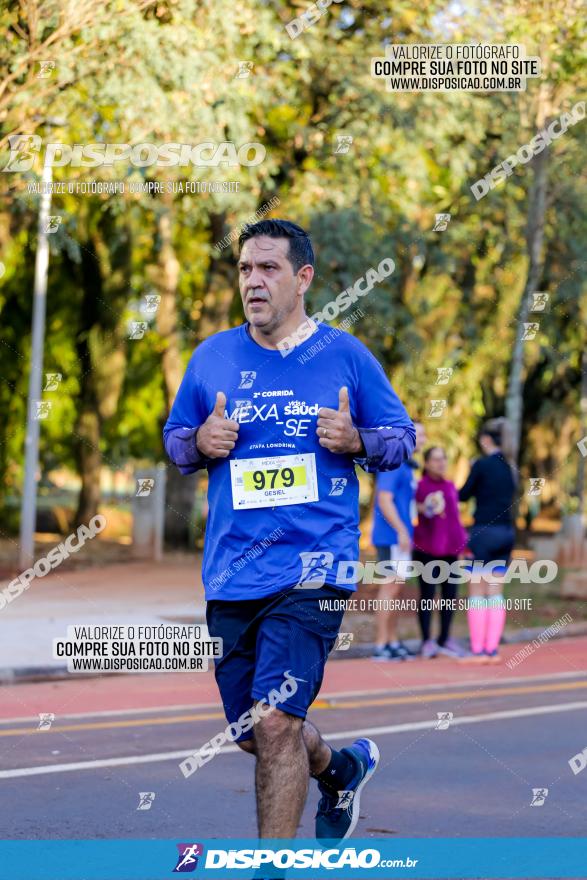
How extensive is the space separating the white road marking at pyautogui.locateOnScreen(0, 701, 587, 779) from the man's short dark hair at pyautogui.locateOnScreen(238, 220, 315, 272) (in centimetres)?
313

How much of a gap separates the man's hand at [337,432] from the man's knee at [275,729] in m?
0.83

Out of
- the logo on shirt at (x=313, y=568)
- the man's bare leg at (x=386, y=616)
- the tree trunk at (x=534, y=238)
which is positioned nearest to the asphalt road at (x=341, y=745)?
the man's bare leg at (x=386, y=616)

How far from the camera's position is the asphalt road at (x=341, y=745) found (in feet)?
21.2

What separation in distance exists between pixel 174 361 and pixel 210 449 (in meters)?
18.9

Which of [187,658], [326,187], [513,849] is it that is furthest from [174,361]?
[513,849]


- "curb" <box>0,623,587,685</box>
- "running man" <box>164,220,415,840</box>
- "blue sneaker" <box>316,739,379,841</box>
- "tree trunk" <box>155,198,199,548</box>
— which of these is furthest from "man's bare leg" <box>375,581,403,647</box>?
"tree trunk" <box>155,198,199,548</box>

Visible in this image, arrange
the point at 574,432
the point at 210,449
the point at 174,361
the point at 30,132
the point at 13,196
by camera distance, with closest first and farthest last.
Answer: the point at 210,449, the point at 30,132, the point at 13,196, the point at 174,361, the point at 574,432

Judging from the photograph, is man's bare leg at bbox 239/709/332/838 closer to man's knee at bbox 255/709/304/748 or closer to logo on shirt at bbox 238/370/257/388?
man's knee at bbox 255/709/304/748

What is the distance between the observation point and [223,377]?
5203mm

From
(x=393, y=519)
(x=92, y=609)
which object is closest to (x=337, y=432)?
(x=393, y=519)

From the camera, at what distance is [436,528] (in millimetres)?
12680

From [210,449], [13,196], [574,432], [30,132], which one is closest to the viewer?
[210,449]

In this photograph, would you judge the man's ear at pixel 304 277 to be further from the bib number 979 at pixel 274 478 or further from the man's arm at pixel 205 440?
the bib number 979 at pixel 274 478

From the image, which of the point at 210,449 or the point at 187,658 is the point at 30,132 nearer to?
the point at 187,658
